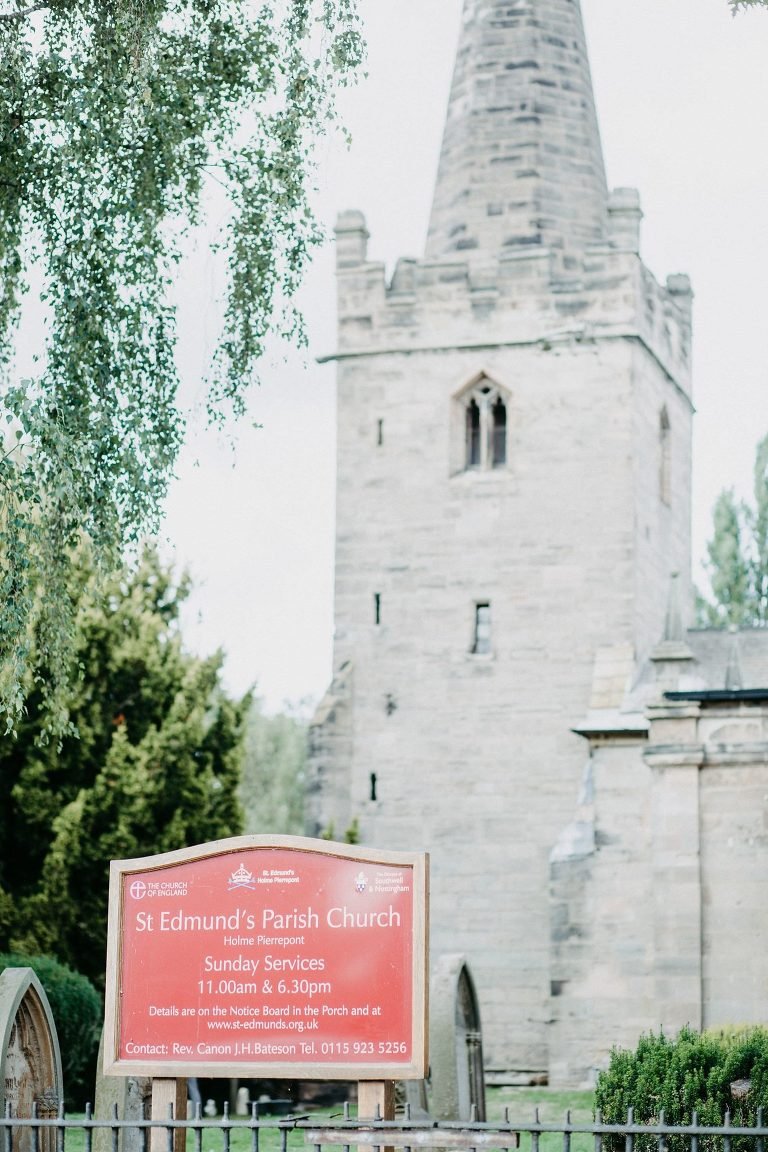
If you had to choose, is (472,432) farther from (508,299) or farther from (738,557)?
(738,557)

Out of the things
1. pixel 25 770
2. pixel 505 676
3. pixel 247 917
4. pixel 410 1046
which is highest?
pixel 505 676

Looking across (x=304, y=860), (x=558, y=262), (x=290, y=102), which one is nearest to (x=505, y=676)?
(x=558, y=262)

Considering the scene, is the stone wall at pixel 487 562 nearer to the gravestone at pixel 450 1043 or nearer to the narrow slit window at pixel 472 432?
the narrow slit window at pixel 472 432

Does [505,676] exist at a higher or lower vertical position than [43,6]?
lower

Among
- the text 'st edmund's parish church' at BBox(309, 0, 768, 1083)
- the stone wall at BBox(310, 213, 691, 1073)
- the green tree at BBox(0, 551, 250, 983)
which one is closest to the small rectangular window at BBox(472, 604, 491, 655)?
the text 'st edmund's parish church' at BBox(309, 0, 768, 1083)

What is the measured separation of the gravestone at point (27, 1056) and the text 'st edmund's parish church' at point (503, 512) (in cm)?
1832

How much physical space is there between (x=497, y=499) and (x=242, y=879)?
865 inches

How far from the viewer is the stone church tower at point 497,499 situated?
1176 inches

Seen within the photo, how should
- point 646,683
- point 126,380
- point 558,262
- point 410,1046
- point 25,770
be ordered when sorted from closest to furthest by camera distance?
point 410,1046 → point 126,380 → point 25,770 → point 646,683 → point 558,262

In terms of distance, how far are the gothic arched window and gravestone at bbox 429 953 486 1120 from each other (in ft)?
57.5

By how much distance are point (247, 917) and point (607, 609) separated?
2134 centimetres

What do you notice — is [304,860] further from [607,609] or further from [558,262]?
[558,262]

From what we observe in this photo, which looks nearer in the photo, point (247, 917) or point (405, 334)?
point (247, 917)

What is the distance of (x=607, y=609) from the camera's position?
30.2m
